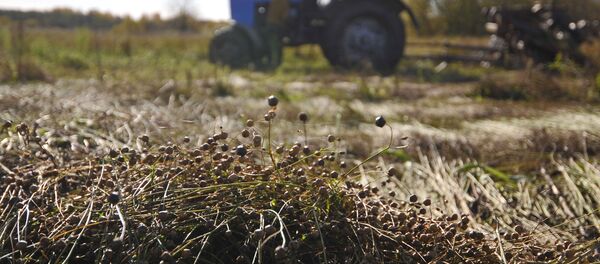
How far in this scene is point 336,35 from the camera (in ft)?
34.2

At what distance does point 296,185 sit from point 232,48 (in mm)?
9595

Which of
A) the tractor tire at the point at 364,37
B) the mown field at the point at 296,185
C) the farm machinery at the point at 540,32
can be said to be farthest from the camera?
the tractor tire at the point at 364,37

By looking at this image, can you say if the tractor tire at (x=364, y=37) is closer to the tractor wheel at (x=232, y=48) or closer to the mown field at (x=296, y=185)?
the tractor wheel at (x=232, y=48)

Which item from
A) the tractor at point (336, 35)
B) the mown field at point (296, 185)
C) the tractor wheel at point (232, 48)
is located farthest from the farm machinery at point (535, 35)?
the tractor wheel at point (232, 48)

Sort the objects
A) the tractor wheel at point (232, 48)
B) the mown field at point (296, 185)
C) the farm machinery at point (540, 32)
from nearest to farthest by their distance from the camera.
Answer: the mown field at point (296, 185)
the farm machinery at point (540, 32)
the tractor wheel at point (232, 48)

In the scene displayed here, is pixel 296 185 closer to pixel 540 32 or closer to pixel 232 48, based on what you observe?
pixel 540 32

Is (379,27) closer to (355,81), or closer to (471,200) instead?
(355,81)

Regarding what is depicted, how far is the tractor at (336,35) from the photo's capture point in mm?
10461

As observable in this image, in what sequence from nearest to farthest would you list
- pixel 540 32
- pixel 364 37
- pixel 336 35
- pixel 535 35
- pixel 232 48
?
pixel 540 32, pixel 535 35, pixel 336 35, pixel 364 37, pixel 232 48

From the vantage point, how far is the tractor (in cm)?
1046

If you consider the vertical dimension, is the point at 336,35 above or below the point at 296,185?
below

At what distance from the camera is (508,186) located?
2.89 m

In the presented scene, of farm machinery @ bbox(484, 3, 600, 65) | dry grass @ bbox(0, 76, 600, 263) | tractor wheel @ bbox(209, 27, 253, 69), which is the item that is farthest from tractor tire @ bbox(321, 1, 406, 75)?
dry grass @ bbox(0, 76, 600, 263)

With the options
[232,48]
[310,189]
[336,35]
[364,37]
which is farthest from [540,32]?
[310,189]
